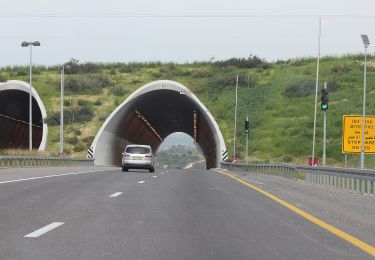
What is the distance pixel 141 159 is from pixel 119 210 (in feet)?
79.1

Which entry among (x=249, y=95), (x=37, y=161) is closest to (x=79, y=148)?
(x=37, y=161)

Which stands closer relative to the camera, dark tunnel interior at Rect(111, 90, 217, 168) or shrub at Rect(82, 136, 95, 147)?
dark tunnel interior at Rect(111, 90, 217, 168)

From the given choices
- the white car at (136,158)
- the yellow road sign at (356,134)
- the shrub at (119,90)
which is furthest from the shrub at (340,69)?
the yellow road sign at (356,134)

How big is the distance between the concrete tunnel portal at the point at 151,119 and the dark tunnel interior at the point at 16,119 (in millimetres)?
9722

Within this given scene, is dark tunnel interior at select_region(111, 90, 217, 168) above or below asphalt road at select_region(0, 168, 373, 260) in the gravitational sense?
above

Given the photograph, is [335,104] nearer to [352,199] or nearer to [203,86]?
[203,86]

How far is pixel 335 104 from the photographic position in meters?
67.0

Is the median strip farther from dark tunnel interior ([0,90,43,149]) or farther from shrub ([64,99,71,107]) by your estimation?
shrub ([64,99,71,107])

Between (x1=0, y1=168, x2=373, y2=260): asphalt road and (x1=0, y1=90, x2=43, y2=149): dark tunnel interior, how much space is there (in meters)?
47.9

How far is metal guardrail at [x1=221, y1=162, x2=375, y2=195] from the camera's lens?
728 inches

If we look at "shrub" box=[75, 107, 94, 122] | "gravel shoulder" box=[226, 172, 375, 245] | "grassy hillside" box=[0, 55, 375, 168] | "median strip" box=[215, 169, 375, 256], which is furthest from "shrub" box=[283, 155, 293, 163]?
"median strip" box=[215, 169, 375, 256]

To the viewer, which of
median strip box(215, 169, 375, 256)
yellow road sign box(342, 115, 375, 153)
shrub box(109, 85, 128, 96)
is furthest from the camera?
shrub box(109, 85, 128, 96)

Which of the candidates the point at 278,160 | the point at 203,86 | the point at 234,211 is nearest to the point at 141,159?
the point at 278,160

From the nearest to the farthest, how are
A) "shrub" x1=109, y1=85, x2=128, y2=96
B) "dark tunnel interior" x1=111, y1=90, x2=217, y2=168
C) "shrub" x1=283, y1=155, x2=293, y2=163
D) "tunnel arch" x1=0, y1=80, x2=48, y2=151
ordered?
"shrub" x1=283, y1=155, x2=293, y2=163, "dark tunnel interior" x1=111, y1=90, x2=217, y2=168, "tunnel arch" x1=0, y1=80, x2=48, y2=151, "shrub" x1=109, y1=85, x2=128, y2=96
